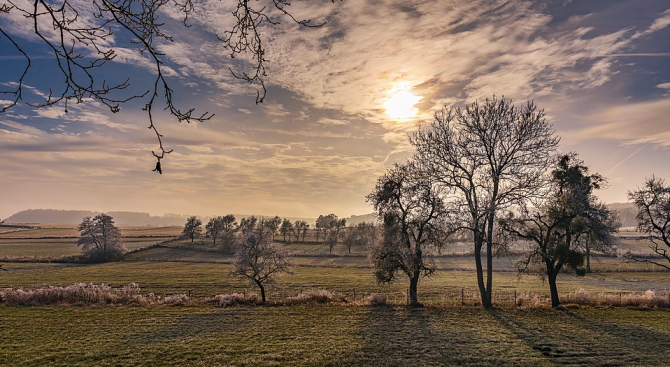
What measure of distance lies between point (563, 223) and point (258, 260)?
24.7 meters

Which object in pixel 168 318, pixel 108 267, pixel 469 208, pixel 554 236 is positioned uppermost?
pixel 469 208

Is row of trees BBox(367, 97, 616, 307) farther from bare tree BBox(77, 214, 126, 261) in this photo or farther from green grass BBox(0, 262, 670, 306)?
bare tree BBox(77, 214, 126, 261)

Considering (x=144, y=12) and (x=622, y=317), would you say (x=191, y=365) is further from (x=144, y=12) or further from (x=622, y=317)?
(x=622, y=317)

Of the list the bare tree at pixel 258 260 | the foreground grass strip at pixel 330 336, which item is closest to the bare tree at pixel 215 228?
the bare tree at pixel 258 260

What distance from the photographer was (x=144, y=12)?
3.63 meters

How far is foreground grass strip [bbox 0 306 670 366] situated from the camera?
12.5 meters

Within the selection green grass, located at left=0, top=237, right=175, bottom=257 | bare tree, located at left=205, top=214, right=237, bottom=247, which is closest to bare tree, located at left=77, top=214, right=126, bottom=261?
green grass, located at left=0, top=237, right=175, bottom=257

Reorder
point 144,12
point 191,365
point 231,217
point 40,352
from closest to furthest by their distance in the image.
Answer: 1. point 144,12
2. point 191,365
3. point 40,352
4. point 231,217

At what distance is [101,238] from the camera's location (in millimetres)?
76562

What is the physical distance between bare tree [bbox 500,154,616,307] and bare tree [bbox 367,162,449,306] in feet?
16.9

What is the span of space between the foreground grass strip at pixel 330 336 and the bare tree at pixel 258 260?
5.77 meters

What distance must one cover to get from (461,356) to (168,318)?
17.5 metres

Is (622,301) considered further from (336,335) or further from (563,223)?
(336,335)

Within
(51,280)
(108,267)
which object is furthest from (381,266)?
(108,267)
